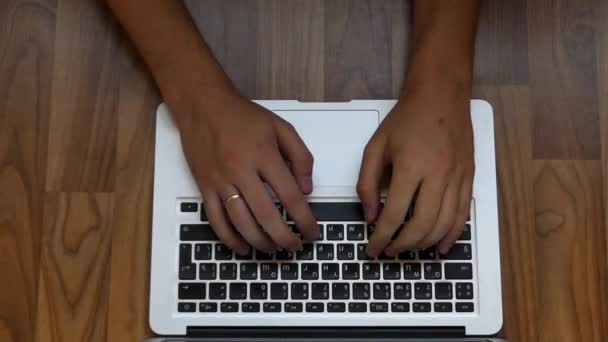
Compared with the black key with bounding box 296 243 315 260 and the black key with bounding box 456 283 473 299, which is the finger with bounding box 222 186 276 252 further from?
the black key with bounding box 456 283 473 299

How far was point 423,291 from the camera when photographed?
0.56 meters

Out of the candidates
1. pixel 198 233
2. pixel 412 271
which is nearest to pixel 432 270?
pixel 412 271

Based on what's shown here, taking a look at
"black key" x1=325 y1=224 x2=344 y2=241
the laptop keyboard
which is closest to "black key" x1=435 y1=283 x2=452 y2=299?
the laptop keyboard

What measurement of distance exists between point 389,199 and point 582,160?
0.72 feet

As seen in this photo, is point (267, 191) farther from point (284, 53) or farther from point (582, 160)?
point (582, 160)

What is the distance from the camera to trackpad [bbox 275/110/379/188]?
57cm

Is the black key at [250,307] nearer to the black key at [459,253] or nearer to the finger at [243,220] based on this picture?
the finger at [243,220]

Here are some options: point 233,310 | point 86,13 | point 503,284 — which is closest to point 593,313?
point 503,284

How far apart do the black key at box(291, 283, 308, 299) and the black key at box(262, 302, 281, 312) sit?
16mm

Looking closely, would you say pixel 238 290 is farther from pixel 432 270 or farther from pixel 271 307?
pixel 432 270

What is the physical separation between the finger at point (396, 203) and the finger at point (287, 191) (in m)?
0.06

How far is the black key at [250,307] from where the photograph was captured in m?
0.56

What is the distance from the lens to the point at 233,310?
56 centimetres

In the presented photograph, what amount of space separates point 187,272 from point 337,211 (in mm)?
153
